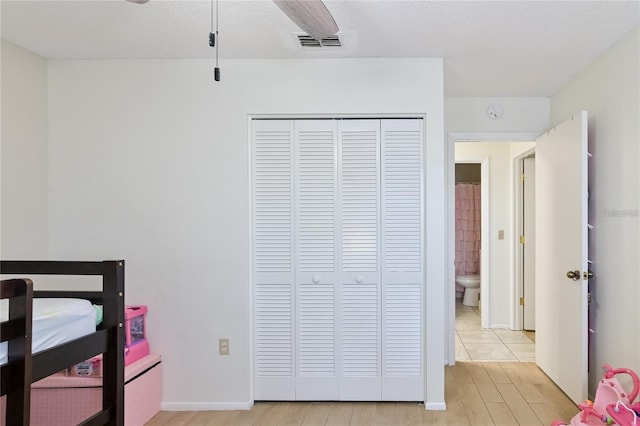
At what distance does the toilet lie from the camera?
573 centimetres

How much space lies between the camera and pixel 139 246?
2721mm

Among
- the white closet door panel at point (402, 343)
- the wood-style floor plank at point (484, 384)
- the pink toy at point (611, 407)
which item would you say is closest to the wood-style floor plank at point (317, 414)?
the white closet door panel at point (402, 343)

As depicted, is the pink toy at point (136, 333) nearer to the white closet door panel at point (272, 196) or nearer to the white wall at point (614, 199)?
the white closet door panel at point (272, 196)

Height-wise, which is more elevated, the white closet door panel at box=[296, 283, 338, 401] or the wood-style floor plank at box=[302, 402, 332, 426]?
the white closet door panel at box=[296, 283, 338, 401]

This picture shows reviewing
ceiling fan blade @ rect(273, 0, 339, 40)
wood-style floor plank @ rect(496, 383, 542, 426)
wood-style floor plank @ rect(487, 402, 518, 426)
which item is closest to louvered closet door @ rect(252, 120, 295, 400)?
ceiling fan blade @ rect(273, 0, 339, 40)

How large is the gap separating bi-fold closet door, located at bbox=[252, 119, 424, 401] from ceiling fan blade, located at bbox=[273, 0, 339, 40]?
41.9 inches

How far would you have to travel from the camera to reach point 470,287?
19.0 ft

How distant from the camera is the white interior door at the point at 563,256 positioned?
8.43ft

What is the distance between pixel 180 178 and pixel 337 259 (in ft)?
3.96

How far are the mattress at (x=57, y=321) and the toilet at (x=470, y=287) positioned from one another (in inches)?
201

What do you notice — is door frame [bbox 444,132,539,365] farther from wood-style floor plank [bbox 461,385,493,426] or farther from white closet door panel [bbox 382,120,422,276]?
white closet door panel [bbox 382,120,422,276]

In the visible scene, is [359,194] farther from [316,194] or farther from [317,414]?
[317,414]

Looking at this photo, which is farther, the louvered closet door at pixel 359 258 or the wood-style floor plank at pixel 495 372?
the wood-style floor plank at pixel 495 372

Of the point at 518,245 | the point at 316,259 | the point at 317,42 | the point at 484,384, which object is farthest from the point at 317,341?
the point at 518,245
